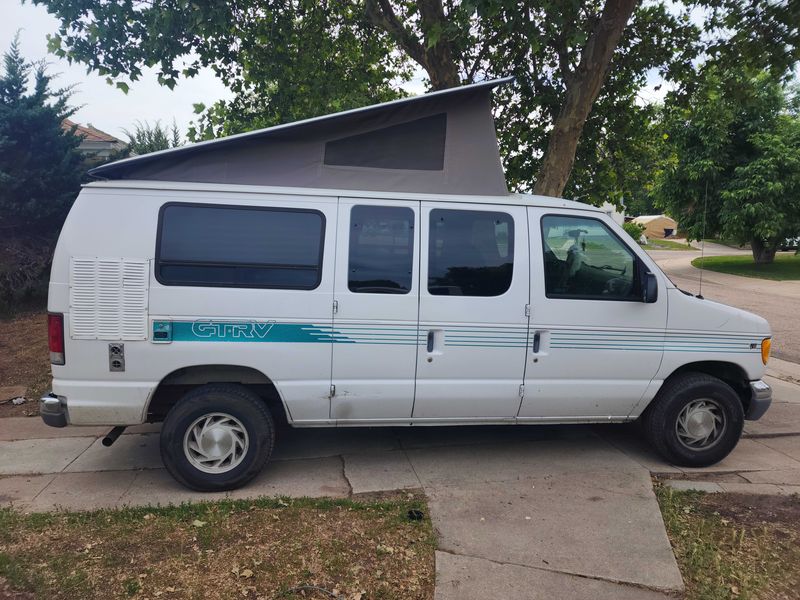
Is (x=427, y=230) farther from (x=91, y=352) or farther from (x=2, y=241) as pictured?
(x=2, y=241)

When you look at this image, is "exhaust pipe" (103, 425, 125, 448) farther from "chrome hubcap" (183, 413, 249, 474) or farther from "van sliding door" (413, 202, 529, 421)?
"van sliding door" (413, 202, 529, 421)

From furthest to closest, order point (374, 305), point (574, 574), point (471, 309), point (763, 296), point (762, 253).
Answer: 1. point (762, 253)
2. point (763, 296)
3. point (471, 309)
4. point (374, 305)
5. point (574, 574)

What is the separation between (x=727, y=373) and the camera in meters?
4.85

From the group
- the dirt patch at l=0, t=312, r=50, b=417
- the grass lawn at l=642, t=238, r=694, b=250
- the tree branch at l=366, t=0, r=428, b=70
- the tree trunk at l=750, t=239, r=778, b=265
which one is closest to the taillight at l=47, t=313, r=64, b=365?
the dirt patch at l=0, t=312, r=50, b=417

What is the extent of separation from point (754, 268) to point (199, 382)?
2764 cm

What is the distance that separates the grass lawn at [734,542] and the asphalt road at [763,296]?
6750 mm

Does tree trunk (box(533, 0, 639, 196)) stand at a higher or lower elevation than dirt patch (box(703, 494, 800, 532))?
higher

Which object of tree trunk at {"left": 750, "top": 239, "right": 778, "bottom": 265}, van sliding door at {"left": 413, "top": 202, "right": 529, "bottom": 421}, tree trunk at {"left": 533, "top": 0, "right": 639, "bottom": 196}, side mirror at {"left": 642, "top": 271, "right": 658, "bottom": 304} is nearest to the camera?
van sliding door at {"left": 413, "top": 202, "right": 529, "bottom": 421}

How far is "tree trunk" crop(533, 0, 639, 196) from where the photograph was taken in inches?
263

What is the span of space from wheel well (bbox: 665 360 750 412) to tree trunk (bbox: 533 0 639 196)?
127 inches

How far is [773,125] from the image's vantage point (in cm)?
2295

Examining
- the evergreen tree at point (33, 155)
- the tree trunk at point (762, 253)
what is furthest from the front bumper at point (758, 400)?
the tree trunk at point (762, 253)

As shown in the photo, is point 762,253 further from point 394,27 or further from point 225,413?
point 225,413

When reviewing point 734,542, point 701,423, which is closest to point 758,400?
point 701,423
